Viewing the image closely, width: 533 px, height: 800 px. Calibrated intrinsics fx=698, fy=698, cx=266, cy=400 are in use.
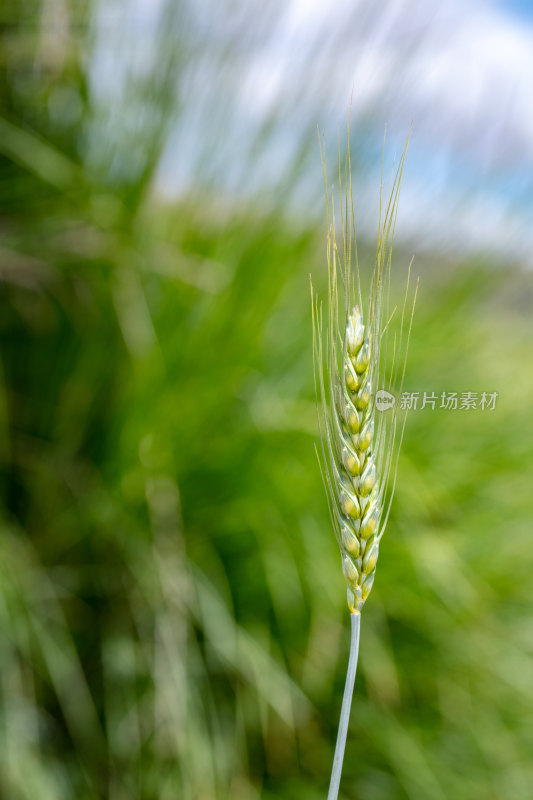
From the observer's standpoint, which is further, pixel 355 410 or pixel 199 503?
pixel 199 503

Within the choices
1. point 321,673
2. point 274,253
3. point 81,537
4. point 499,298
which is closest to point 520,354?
point 499,298

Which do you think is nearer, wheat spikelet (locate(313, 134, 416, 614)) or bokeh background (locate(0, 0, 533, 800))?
wheat spikelet (locate(313, 134, 416, 614))

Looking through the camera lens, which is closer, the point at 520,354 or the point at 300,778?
the point at 300,778

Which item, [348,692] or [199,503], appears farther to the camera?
[199,503]

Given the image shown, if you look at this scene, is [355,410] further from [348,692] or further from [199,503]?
[199,503]

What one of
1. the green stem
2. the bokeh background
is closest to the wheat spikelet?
the green stem

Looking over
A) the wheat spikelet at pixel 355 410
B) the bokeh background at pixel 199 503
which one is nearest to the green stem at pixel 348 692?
the wheat spikelet at pixel 355 410

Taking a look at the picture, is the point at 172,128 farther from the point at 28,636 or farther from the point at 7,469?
the point at 28,636

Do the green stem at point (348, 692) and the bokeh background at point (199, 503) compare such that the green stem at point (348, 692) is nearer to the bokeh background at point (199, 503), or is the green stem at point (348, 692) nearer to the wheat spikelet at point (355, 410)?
the wheat spikelet at point (355, 410)

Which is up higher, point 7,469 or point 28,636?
point 7,469

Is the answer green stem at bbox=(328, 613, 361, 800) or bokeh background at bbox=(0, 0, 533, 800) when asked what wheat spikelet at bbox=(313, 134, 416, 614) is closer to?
green stem at bbox=(328, 613, 361, 800)

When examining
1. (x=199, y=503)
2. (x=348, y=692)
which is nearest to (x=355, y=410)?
(x=348, y=692)
